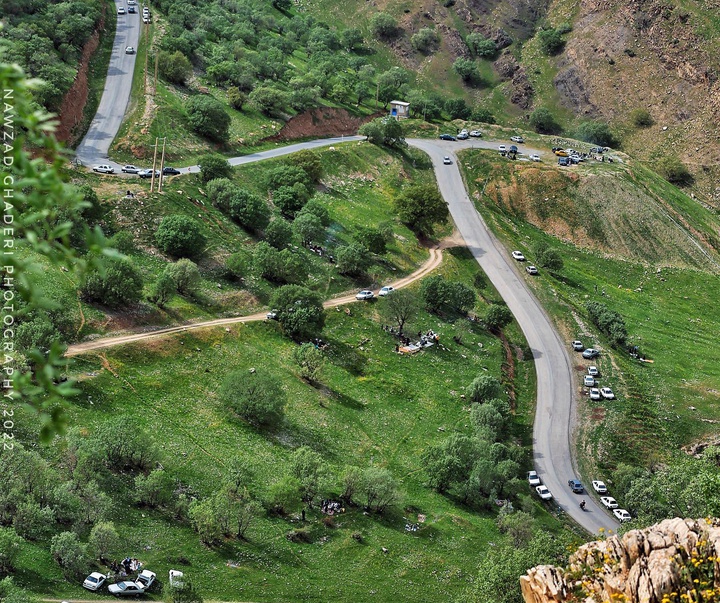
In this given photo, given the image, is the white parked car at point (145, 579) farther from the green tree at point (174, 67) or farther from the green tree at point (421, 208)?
the green tree at point (174, 67)

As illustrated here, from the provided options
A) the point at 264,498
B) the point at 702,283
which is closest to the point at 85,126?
the point at 264,498

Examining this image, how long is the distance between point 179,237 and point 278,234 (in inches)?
641

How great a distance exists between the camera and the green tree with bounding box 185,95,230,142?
455 feet

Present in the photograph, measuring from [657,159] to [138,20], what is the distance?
414 ft

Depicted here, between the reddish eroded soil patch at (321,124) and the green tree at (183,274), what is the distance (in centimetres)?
6130

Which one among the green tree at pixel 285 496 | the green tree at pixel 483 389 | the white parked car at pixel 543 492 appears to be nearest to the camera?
the green tree at pixel 285 496

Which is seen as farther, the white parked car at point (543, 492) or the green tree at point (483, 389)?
the green tree at point (483, 389)

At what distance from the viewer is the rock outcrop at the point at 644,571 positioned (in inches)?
899

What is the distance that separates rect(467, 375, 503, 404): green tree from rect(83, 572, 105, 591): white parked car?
5338cm

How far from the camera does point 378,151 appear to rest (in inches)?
6324

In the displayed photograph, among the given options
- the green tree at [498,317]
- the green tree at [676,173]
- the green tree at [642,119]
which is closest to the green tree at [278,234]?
the green tree at [498,317]

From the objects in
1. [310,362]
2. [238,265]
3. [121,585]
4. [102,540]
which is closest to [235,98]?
[238,265]

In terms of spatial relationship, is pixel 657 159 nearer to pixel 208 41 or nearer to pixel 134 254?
pixel 208 41

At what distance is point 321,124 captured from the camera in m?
170
